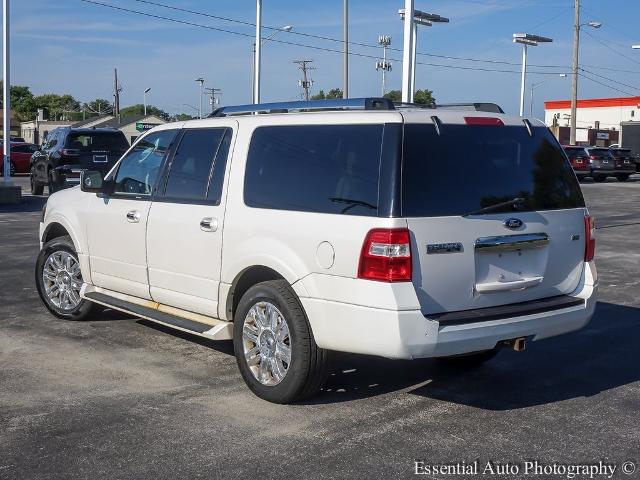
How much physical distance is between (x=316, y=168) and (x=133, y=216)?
80.3 inches

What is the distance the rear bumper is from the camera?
16.1ft

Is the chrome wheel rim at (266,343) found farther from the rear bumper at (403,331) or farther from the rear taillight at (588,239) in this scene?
the rear taillight at (588,239)

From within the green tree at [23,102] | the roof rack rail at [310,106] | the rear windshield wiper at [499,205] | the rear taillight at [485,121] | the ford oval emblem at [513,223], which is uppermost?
the green tree at [23,102]

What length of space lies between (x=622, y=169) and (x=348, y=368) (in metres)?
36.8

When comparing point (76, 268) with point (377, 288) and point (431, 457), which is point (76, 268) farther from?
point (431, 457)

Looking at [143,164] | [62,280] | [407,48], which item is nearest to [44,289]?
[62,280]


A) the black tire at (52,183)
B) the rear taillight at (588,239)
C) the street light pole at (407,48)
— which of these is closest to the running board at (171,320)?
the rear taillight at (588,239)

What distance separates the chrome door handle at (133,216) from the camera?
685 centimetres

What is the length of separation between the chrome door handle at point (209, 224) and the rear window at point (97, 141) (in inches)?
566

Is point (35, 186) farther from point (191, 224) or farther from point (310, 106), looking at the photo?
point (310, 106)

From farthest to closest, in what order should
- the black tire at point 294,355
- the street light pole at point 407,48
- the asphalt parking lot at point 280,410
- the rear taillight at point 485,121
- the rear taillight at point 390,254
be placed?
the street light pole at point 407,48 → the rear taillight at point 485,121 → the black tire at point 294,355 → the rear taillight at point 390,254 → the asphalt parking lot at point 280,410

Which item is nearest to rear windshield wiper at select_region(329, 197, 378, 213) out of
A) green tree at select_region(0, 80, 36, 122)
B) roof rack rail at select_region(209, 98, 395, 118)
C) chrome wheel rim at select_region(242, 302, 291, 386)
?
roof rack rail at select_region(209, 98, 395, 118)

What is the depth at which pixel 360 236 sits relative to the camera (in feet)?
16.5

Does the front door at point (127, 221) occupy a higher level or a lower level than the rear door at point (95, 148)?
lower
